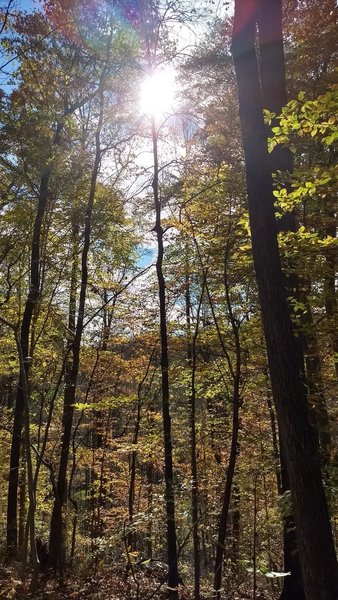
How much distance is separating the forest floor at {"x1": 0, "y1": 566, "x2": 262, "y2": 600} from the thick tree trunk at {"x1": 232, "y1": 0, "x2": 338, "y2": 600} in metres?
3.72

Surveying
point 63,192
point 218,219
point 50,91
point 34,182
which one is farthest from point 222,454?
point 50,91

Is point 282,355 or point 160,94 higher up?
point 160,94

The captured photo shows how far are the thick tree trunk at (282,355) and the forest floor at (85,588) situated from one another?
146 inches

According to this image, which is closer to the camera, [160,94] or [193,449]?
[193,449]

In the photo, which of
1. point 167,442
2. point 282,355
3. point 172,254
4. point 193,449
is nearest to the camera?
point 282,355

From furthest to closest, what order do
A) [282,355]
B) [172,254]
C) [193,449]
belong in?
[172,254] < [193,449] < [282,355]

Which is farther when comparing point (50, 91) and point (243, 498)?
point (243, 498)

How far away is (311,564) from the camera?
3133 millimetres

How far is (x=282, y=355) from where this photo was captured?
348 centimetres

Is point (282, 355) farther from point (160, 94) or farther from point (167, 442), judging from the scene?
point (160, 94)

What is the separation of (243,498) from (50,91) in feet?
→ 35.6

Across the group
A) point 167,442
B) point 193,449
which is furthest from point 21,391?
Answer: point 193,449

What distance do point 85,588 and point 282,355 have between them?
6.22 metres

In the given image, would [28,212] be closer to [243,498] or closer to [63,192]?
[63,192]
